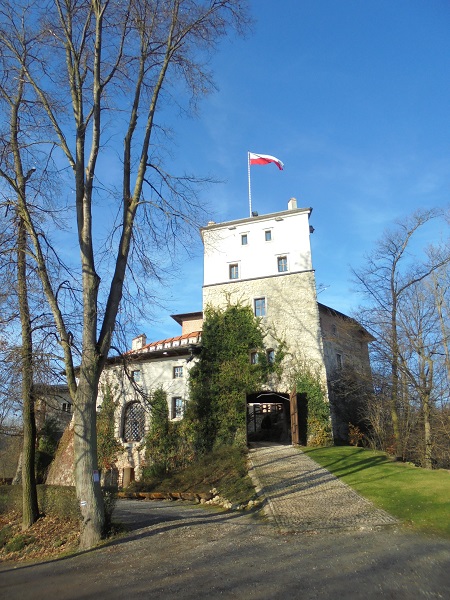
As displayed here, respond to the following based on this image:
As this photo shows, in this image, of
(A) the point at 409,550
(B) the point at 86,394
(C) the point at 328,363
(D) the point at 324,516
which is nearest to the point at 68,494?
(B) the point at 86,394

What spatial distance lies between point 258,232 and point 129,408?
13.0 m

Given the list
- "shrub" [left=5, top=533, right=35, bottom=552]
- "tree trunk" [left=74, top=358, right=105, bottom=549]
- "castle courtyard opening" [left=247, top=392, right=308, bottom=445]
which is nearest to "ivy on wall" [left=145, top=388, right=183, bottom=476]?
"castle courtyard opening" [left=247, top=392, right=308, bottom=445]

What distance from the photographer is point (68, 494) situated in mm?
11242

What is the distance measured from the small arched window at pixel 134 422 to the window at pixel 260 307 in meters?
8.36

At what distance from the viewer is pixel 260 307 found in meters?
25.8

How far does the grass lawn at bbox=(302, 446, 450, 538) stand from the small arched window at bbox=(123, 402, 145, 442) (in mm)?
9327

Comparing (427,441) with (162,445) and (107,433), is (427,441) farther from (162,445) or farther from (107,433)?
(107,433)

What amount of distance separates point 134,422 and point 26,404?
41.5 ft

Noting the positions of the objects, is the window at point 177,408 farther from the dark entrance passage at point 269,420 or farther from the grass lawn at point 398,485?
the grass lawn at point 398,485

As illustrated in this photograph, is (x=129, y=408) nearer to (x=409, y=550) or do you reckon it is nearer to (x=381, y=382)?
(x=381, y=382)

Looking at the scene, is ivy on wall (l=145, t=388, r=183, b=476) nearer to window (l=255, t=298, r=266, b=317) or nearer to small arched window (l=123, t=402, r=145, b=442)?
small arched window (l=123, t=402, r=145, b=442)

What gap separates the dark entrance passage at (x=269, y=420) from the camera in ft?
88.0

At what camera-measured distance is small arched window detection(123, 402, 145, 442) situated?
77.6 ft

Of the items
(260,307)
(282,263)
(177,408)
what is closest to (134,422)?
(177,408)
